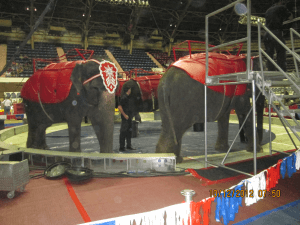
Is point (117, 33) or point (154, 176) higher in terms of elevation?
point (117, 33)

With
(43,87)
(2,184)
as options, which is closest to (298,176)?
(2,184)

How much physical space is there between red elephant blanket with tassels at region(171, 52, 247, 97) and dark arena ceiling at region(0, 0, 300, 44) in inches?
593

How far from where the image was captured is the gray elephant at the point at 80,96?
12.4 ft

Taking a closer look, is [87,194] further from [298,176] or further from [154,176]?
[298,176]

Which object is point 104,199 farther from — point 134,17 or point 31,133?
point 134,17

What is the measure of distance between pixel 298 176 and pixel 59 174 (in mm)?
3353

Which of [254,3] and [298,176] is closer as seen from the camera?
[298,176]

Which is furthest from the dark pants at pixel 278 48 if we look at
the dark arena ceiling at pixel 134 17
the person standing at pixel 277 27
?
the dark arena ceiling at pixel 134 17

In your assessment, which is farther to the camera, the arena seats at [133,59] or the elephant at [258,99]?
the arena seats at [133,59]

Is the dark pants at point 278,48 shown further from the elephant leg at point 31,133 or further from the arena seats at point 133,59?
the arena seats at point 133,59

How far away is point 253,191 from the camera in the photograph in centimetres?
219

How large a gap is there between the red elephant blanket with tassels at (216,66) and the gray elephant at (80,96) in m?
1.19
